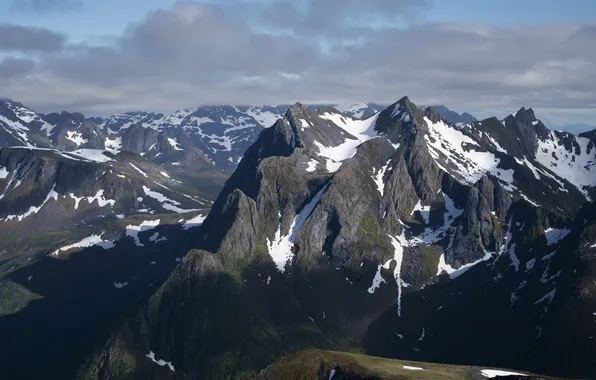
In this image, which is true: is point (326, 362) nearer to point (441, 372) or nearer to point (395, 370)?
point (395, 370)

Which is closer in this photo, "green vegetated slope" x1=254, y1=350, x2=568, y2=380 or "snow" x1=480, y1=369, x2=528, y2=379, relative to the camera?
"green vegetated slope" x1=254, y1=350, x2=568, y2=380

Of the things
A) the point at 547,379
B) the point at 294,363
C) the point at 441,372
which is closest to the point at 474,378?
the point at 441,372

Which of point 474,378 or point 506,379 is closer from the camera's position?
point 506,379

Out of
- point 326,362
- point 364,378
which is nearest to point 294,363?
point 326,362

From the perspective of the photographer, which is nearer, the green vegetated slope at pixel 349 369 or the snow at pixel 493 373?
the green vegetated slope at pixel 349 369

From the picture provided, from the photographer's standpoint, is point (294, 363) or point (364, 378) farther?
point (294, 363)

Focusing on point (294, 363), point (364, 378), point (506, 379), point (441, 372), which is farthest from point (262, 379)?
point (506, 379)

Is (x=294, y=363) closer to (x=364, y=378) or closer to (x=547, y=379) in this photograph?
(x=364, y=378)

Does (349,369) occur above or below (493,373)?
above

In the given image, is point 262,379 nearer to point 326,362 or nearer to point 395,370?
point 326,362

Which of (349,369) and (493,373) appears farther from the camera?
(493,373)
